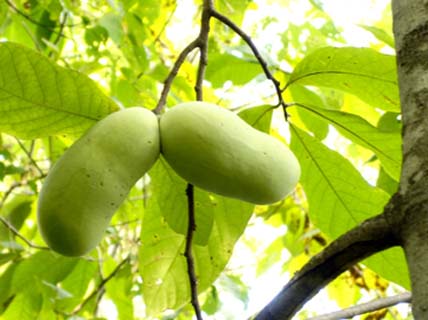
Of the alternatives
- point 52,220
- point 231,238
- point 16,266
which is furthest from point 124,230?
point 52,220

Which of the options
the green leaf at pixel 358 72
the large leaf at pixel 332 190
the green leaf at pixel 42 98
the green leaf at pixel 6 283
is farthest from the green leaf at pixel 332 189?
the green leaf at pixel 6 283

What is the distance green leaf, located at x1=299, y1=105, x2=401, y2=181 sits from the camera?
122 centimetres

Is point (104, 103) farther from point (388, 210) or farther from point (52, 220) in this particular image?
point (388, 210)

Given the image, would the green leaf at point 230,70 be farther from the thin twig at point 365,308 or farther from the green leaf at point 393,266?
the thin twig at point 365,308

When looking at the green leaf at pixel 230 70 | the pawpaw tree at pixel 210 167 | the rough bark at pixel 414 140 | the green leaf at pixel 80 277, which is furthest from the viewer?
the green leaf at pixel 80 277

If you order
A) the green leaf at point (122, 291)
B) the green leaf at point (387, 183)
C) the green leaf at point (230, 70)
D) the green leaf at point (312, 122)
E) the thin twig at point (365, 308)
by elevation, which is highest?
the green leaf at point (230, 70)

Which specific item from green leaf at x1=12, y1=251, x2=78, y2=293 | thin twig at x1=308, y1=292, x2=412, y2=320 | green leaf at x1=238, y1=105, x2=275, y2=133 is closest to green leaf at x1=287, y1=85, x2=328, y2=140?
green leaf at x1=238, y1=105, x2=275, y2=133

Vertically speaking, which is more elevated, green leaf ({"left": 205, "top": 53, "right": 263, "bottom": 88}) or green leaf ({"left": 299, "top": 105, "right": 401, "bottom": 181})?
green leaf ({"left": 205, "top": 53, "right": 263, "bottom": 88})

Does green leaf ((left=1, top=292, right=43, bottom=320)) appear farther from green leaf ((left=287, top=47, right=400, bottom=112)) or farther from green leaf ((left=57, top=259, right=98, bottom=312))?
green leaf ((left=287, top=47, right=400, bottom=112))

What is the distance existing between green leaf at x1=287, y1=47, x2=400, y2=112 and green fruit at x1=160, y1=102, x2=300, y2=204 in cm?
33

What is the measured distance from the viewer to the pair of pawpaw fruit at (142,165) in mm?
865

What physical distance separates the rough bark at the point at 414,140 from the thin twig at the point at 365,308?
0.33m

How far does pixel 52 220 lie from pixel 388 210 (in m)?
0.43

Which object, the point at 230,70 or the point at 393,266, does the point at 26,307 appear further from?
the point at 393,266
